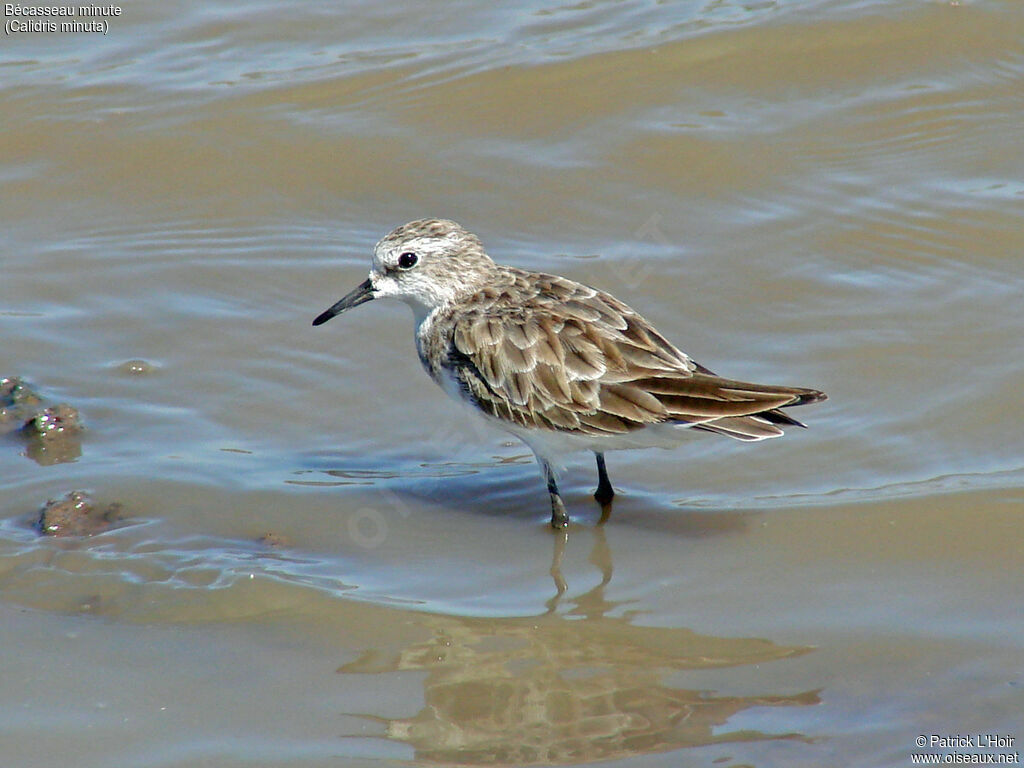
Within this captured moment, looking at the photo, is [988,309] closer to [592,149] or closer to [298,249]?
[592,149]

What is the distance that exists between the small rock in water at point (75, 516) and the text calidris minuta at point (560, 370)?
2104 mm

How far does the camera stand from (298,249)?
1048 cm

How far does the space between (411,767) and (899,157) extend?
7515 mm

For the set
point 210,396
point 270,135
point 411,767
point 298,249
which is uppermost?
point 270,135

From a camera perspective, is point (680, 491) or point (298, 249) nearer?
point (680, 491)

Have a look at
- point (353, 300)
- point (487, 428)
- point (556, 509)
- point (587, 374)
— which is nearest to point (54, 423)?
point (353, 300)

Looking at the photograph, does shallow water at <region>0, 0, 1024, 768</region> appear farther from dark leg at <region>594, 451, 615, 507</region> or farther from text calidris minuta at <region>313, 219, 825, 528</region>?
text calidris minuta at <region>313, 219, 825, 528</region>

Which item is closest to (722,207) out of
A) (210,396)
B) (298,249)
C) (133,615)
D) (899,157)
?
(899,157)

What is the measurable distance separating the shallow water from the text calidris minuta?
54 cm

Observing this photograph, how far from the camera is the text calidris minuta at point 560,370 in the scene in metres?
7.15


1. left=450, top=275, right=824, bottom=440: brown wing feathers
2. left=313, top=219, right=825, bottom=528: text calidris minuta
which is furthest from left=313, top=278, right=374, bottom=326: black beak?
left=450, top=275, right=824, bottom=440: brown wing feathers

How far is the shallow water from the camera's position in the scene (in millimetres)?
5848

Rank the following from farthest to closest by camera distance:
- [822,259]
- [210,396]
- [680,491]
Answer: [822,259]
[210,396]
[680,491]

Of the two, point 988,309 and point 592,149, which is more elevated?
point 592,149
